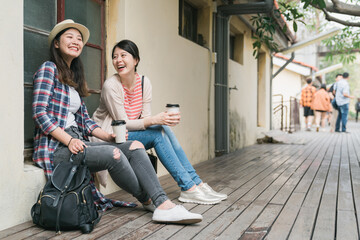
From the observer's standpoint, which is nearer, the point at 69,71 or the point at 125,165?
the point at 125,165

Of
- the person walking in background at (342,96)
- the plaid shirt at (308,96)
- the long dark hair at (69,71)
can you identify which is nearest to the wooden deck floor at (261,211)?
the long dark hair at (69,71)

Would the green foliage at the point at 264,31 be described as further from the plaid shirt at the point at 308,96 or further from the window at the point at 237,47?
the plaid shirt at the point at 308,96

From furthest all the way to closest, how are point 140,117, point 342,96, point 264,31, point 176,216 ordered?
point 342,96 < point 264,31 < point 140,117 < point 176,216

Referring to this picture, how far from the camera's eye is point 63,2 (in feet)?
10.1

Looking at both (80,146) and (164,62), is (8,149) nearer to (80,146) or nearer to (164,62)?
(80,146)

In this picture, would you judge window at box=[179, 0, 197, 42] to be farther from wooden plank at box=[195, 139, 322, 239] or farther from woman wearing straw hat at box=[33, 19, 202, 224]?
woman wearing straw hat at box=[33, 19, 202, 224]

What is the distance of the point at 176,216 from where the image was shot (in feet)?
8.14

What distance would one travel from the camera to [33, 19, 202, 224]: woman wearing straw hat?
2463mm

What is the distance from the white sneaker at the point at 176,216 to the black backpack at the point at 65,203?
44 cm

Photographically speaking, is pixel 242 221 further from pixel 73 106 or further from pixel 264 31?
pixel 264 31

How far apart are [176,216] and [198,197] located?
0.59m

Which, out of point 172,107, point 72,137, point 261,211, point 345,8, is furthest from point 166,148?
point 345,8

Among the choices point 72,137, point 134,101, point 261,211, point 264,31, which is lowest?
point 261,211

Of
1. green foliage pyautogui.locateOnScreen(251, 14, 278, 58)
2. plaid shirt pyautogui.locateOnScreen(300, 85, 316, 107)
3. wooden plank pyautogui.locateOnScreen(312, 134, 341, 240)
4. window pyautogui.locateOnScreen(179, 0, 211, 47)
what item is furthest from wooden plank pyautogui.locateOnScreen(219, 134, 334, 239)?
plaid shirt pyautogui.locateOnScreen(300, 85, 316, 107)
